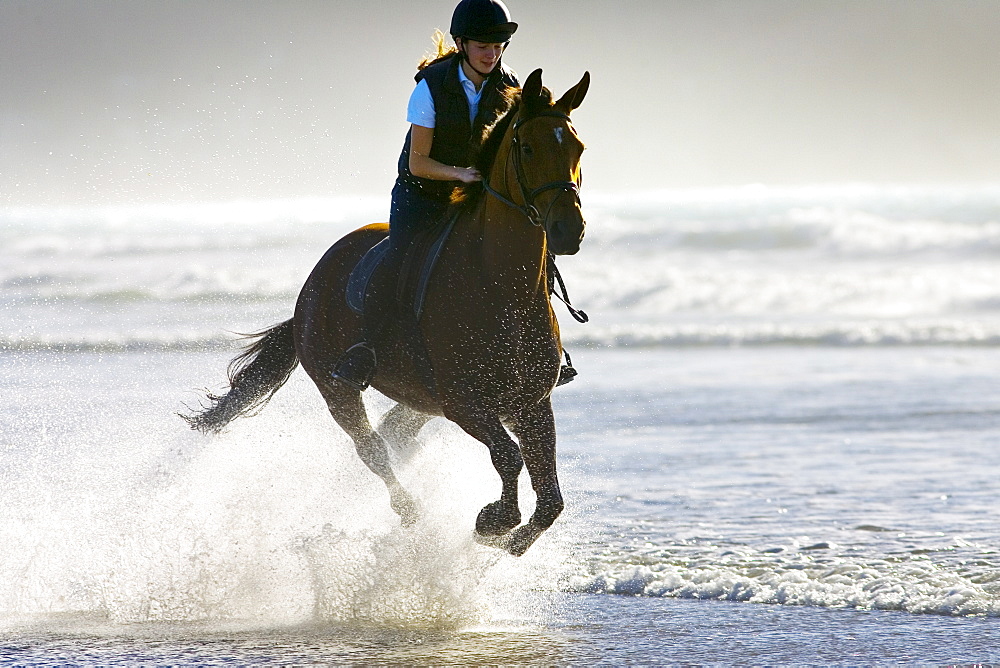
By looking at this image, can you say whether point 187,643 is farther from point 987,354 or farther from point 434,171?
point 987,354

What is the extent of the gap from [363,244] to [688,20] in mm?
79590

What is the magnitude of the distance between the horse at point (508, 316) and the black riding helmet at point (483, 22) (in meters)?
0.38

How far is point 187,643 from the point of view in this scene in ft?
17.1

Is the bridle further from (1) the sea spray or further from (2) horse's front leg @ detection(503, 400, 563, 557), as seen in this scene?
(1) the sea spray

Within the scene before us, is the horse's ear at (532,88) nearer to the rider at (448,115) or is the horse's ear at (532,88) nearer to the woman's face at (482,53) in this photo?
the rider at (448,115)

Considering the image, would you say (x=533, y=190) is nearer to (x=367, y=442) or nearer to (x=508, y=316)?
(x=508, y=316)

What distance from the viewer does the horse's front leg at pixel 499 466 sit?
17.5 feet

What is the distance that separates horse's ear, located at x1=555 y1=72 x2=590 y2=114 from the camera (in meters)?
4.94

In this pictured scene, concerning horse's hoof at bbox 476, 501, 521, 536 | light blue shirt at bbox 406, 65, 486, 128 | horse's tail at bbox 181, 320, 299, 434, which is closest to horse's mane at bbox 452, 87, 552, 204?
light blue shirt at bbox 406, 65, 486, 128

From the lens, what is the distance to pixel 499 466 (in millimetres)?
5355

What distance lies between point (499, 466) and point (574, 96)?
163cm

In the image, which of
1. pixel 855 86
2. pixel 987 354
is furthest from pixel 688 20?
pixel 987 354

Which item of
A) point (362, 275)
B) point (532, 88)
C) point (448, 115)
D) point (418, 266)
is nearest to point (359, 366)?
point (362, 275)

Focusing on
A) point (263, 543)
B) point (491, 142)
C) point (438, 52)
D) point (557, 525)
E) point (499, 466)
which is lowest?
point (557, 525)
